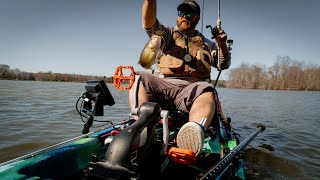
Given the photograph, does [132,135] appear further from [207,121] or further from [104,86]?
[104,86]

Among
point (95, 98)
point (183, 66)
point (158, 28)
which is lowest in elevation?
point (95, 98)

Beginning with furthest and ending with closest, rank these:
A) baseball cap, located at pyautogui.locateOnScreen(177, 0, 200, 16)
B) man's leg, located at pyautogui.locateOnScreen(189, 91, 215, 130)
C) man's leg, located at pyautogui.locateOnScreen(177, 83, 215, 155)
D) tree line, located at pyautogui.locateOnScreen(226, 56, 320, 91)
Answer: tree line, located at pyautogui.locateOnScreen(226, 56, 320, 91), baseball cap, located at pyautogui.locateOnScreen(177, 0, 200, 16), man's leg, located at pyautogui.locateOnScreen(189, 91, 215, 130), man's leg, located at pyautogui.locateOnScreen(177, 83, 215, 155)

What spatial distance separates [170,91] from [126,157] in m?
1.75

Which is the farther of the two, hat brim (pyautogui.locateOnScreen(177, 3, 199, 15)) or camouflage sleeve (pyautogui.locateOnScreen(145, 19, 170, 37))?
hat brim (pyautogui.locateOnScreen(177, 3, 199, 15))

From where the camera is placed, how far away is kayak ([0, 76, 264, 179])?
4.91 ft

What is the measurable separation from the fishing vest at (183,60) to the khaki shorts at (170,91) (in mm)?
255

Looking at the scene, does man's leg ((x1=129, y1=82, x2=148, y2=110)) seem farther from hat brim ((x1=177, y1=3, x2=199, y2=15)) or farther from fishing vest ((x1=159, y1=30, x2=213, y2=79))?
hat brim ((x1=177, y1=3, x2=199, y2=15))

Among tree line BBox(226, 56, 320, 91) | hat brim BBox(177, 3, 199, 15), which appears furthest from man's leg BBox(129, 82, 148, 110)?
tree line BBox(226, 56, 320, 91)

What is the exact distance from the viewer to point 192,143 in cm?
206

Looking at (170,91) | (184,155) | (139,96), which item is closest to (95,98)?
(139,96)

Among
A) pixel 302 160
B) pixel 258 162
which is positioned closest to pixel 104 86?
pixel 258 162

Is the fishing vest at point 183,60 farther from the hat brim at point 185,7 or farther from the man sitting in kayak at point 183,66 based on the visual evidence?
the hat brim at point 185,7

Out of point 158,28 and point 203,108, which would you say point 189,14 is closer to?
point 158,28

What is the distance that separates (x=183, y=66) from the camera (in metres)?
3.32
